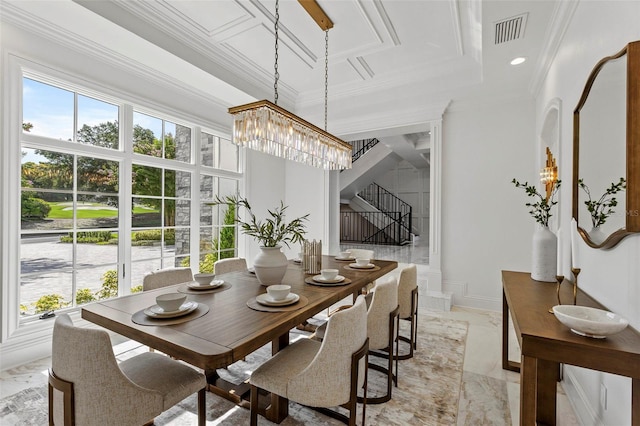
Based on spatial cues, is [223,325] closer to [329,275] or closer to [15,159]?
[329,275]

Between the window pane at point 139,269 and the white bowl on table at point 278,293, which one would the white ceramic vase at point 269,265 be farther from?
the window pane at point 139,269

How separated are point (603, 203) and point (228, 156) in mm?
4410

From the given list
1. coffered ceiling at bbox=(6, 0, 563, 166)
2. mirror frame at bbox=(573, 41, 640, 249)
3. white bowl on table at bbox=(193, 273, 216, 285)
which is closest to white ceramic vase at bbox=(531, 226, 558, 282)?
mirror frame at bbox=(573, 41, 640, 249)

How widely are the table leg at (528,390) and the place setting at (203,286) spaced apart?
1.79 metres

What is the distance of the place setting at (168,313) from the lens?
1.45 meters

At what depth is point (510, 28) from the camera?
2502 mm

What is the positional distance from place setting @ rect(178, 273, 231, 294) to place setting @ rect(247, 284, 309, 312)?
16.3 inches

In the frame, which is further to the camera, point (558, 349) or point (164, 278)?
point (164, 278)

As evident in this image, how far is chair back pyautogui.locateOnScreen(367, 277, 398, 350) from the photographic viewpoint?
1937mm

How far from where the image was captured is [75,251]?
9.57 feet

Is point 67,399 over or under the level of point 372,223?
under

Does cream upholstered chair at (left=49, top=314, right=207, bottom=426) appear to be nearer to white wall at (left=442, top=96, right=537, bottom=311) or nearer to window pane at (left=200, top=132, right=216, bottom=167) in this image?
window pane at (left=200, top=132, right=216, bottom=167)

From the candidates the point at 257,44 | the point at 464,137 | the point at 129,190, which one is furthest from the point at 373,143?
the point at 129,190

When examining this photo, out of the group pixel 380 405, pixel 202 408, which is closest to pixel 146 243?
pixel 202 408
